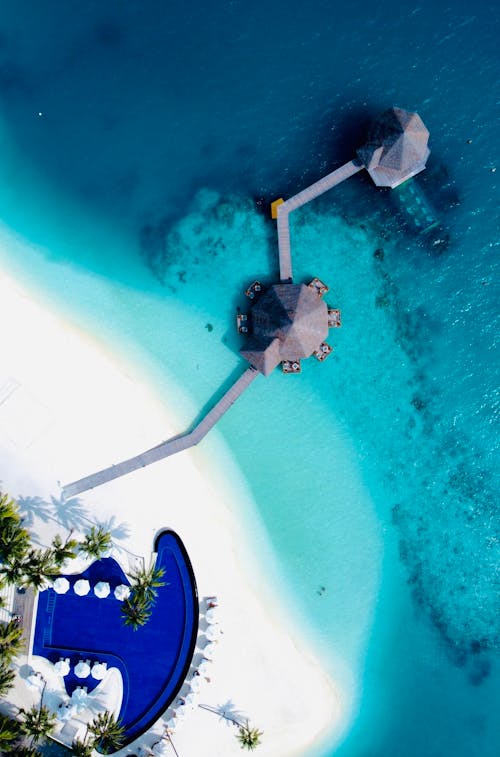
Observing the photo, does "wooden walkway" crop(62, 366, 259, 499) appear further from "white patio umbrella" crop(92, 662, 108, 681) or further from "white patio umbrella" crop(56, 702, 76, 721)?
"white patio umbrella" crop(56, 702, 76, 721)

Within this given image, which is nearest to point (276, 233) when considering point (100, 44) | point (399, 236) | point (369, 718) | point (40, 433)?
point (399, 236)

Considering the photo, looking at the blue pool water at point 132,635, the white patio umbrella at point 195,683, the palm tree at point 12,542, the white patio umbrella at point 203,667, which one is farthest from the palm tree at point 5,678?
the white patio umbrella at point 203,667

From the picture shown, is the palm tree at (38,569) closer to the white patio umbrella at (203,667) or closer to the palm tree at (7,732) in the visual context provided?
the palm tree at (7,732)

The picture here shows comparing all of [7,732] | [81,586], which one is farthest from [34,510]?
[7,732]

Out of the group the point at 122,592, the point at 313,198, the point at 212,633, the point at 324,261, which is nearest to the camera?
the point at 122,592

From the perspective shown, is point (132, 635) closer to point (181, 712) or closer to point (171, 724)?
point (181, 712)

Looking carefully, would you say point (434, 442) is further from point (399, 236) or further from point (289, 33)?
point (289, 33)

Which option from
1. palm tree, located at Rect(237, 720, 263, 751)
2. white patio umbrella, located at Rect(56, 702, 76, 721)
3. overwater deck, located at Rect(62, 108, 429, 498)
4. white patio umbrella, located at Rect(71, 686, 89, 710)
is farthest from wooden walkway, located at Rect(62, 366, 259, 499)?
palm tree, located at Rect(237, 720, 263, 751)

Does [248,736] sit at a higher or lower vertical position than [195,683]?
lower
